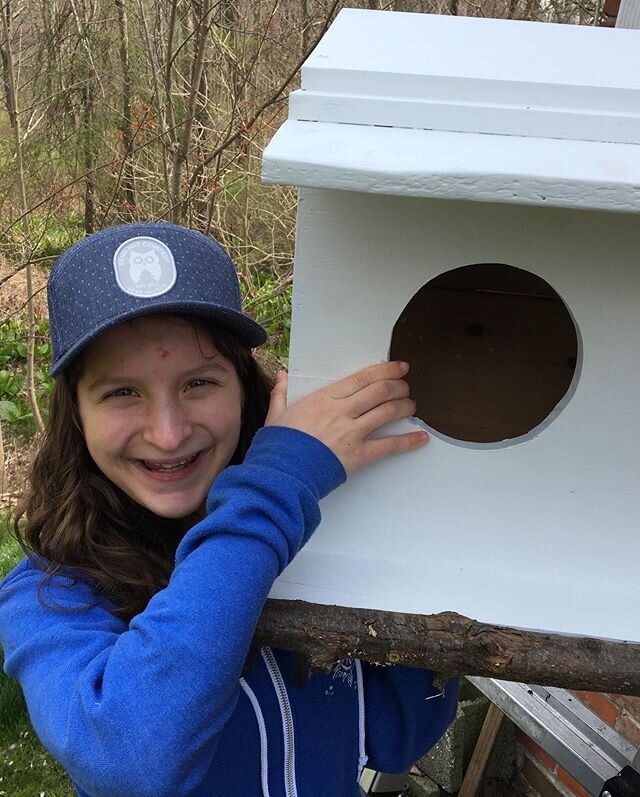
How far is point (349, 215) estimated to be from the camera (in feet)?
2.77

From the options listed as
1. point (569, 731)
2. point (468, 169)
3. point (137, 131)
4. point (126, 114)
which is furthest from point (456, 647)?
point (126, 114)

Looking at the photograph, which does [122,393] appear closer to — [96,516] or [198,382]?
[198,382]

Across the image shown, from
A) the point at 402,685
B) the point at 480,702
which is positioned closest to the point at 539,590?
the point at 402,685

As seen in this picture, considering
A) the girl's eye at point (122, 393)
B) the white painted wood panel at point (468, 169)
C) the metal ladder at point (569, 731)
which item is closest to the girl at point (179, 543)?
the girl's eye at point (122, 393)

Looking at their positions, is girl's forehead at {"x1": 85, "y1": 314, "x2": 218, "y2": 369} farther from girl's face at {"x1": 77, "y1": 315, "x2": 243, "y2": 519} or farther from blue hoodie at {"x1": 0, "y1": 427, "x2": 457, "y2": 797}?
blue hoodie at {"x1": 0, "y1": 427, "x2": 457, "y2": 797}

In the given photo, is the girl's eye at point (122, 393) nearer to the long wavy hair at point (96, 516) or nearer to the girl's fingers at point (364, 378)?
the long wavy hair at point (96, 516)

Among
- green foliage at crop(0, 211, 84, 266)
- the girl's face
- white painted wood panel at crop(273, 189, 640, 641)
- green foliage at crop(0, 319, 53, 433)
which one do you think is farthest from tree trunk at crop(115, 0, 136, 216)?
white painted wood panel at crop(273, 189, 640, 641)

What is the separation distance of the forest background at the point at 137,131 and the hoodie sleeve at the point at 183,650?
7.22 ft

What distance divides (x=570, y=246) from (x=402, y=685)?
2.21 ft

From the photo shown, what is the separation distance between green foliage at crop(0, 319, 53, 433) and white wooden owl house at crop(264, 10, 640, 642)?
10.3 ft

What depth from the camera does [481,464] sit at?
3.11ft

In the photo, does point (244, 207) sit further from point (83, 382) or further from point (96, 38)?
point (83, 382)

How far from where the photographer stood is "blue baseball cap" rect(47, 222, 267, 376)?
897mm

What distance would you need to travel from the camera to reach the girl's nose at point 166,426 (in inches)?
36.1
